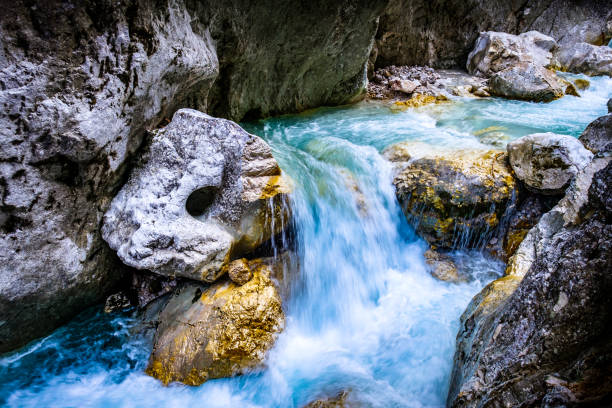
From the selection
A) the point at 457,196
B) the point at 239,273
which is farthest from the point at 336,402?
the point at 457,196

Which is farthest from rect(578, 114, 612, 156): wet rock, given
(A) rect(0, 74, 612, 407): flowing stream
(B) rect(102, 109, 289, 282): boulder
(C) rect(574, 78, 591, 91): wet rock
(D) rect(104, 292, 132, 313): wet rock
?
(C) rect(574, 78, 591, 91): wet rock

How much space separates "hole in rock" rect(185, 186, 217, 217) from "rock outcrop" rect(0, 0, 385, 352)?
81cm

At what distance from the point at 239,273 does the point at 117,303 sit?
5.18 feet

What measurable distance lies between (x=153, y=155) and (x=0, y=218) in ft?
4.87

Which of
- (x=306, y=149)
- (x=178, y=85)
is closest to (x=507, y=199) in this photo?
(x=306, y=149)

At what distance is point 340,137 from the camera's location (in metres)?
7.19

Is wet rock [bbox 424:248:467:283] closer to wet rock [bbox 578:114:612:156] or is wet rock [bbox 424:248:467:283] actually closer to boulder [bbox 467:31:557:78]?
wet rock [bbox 578:114:612:156]

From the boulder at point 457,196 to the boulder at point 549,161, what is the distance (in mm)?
232

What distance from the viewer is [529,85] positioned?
376 inches

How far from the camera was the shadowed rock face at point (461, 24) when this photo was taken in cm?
1241

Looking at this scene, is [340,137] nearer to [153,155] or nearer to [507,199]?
[507,199]

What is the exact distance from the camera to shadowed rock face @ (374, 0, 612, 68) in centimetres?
1241

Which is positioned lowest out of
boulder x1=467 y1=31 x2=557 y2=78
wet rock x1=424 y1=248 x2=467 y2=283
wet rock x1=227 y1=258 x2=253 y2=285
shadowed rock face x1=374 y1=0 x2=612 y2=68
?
wet rock x1=424 y1=248 x2=467 y2=283

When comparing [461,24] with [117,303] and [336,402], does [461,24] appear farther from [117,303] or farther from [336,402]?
[117,303]
